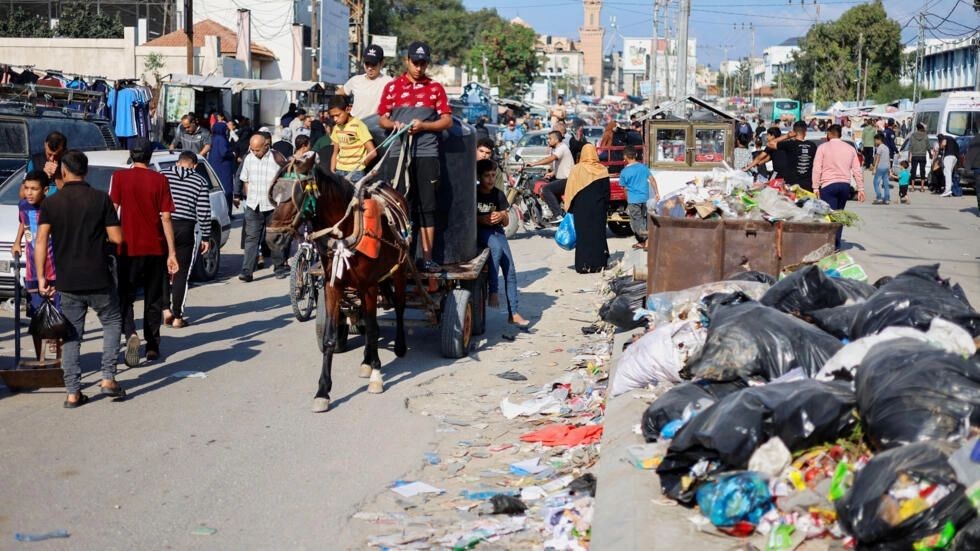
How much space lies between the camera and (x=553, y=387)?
369 inches

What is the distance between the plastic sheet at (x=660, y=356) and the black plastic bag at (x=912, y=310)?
42.1 inches

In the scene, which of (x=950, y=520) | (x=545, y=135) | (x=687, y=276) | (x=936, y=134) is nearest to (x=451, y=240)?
(x=687, y=276)

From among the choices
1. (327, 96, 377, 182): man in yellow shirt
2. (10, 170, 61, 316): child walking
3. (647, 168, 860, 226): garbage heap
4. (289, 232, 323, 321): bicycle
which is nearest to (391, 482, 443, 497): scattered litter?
(327, 96, 377, 182): man in yellow shirt

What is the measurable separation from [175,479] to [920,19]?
237 ft

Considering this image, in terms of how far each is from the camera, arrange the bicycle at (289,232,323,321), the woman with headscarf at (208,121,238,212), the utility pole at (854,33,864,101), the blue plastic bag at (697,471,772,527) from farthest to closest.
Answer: the utility pole at (854,33,864,101)
the woman with headscarf at (208,121,238,212)
the bicycle at (289,232,323,321)
the blue plastic bag at (697,471,772,527)

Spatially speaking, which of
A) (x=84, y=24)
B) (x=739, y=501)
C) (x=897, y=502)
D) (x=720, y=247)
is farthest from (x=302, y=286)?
(x=84, y=24)

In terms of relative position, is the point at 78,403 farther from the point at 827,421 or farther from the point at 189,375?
the point at 827,421

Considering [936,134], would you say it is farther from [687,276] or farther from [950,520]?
[950,520]

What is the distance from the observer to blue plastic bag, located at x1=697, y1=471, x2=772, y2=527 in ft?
16.6

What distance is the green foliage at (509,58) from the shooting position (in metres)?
87.4

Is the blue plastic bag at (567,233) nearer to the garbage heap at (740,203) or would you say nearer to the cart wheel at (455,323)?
the garbage heap at (740,203)

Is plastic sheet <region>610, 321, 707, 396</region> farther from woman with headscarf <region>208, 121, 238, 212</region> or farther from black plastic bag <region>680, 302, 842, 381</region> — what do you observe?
woman with headscarf <region>208, 121, 238, 212</region>

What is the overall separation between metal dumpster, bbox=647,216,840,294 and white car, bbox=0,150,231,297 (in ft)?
21.3

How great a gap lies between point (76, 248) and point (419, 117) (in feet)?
10.8
